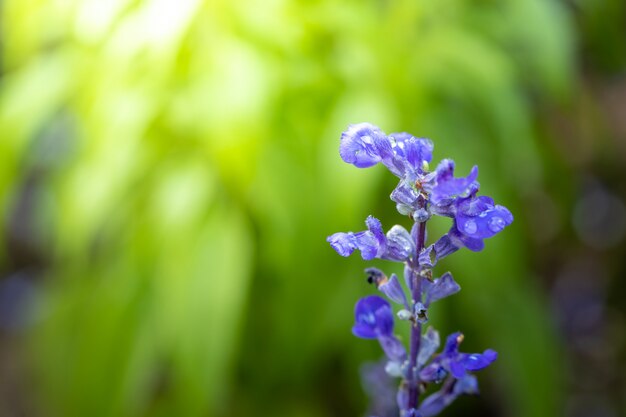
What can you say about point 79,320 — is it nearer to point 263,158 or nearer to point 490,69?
point 263,158

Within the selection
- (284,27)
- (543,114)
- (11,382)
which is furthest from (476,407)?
(11,382)

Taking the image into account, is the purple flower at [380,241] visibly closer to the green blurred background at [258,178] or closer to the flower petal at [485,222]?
the flower petal at [485,222]

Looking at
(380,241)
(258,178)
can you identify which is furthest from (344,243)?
(258,178)

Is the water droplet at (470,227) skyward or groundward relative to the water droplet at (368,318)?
skyward

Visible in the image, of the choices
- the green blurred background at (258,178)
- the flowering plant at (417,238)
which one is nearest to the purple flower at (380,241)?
the flowering plant at (417,238)

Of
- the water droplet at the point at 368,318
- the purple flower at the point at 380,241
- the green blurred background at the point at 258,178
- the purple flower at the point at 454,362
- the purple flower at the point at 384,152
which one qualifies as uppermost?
the green blurred background at the point at 258,178

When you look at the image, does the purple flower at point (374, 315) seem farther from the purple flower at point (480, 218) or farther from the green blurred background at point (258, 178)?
the green blurred background at point (258, 178)

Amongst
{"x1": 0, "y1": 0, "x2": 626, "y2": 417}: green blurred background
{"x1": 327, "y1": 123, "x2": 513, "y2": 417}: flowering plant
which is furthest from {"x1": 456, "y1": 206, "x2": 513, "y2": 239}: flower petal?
{"x1": 0, "y1": 0, "x2": 626, "y2": 417}: green blurred background

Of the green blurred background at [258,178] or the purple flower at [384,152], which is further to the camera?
the green blurred background at [258,178]

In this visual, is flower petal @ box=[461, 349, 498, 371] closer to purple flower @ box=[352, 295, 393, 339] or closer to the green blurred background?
purple flower @ box=[352, 295, 393, 339]
